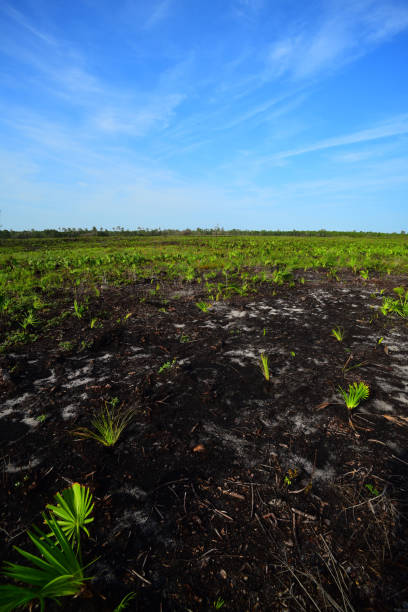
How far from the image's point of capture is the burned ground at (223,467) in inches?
49.4

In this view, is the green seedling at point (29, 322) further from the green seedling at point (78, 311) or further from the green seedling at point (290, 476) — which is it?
the green seedling at point (290, 476)

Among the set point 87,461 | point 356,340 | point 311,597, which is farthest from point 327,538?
point 356,340

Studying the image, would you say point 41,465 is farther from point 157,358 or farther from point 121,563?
point 157,358

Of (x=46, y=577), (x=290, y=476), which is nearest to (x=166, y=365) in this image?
(x=290, y=476)

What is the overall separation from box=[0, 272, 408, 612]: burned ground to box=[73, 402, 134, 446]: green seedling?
7cm

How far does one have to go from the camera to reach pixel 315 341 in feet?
12.8

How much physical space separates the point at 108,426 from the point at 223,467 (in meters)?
1.00

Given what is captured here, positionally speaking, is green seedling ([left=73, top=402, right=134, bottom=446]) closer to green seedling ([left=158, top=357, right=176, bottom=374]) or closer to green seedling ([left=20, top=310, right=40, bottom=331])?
green seedling ([left=158, top=357, right=176, bottom=374])

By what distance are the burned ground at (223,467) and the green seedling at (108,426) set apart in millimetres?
70

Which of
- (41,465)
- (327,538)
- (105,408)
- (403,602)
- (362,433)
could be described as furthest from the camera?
(105,408)

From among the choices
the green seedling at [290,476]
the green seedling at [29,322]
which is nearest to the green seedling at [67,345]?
the green seedling at [29,322]

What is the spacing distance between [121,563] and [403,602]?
133 cm

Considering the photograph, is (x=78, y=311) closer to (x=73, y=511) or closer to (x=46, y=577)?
Result: (x=73, y=511)

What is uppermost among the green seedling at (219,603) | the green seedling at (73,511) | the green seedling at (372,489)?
the green seedling at (73,511)
